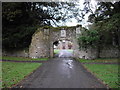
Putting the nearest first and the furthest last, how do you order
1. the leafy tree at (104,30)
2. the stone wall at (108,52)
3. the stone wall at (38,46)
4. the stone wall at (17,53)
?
the leafy tree at (104,30) < the stone wall at (38,46) < the stone wall at (108,52) < the stone wall at (17,53)

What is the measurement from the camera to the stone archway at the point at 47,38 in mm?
18656

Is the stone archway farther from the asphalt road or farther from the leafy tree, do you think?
the asphalt road

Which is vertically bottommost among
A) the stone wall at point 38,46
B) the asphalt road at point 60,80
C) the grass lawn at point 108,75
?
the asphalt road at point 60,80

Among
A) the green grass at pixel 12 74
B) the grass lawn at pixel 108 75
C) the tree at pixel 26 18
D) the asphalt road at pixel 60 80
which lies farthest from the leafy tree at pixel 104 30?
the green grass at pixel 12 74

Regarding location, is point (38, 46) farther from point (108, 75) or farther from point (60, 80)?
point (108, 75)

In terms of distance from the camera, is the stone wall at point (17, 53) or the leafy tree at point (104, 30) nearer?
the leafy tree at point (104, 30)

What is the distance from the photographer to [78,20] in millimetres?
25172

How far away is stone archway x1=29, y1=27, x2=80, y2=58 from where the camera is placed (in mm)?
18656

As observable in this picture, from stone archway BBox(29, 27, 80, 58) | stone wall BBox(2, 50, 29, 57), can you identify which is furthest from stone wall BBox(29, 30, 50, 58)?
stone wall BBox(2, 50, 29, 57)

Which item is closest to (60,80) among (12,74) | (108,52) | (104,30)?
(12,74)

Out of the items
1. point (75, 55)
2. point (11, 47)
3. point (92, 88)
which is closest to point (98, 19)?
point (75, 55)

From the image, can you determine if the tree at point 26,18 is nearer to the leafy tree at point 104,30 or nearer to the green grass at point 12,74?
the leafy tree at point 104,30

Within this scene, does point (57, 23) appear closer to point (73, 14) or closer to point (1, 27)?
point (73, 14)

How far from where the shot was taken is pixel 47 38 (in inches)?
766
